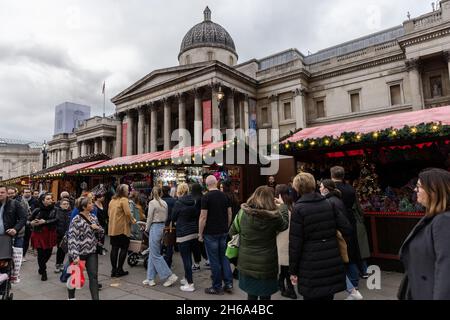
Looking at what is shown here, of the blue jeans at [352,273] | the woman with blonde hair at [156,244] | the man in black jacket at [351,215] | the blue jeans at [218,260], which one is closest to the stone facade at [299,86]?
the woman with blonde hair at [156,244]

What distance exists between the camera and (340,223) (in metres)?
3.51

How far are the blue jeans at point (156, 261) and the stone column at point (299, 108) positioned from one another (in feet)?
84.3

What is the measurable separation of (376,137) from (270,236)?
5268mm

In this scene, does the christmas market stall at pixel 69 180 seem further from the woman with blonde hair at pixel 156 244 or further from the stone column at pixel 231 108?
the stone column at pixel 231 108

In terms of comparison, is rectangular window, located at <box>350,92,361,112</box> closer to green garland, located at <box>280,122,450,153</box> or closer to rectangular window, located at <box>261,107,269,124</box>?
rectangular window, located at <box>261,107,269,124</box>

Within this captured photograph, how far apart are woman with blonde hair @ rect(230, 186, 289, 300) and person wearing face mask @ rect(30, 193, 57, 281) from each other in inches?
202

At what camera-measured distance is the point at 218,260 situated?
5.20m

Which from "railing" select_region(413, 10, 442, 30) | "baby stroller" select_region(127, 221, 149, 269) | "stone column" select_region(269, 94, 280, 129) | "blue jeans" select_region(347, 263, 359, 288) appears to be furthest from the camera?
"stone column" select_region(269, 94, 280, 129)

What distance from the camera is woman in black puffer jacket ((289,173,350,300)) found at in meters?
3.10

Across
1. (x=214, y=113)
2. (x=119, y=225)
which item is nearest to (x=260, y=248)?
(x=119, y=225)

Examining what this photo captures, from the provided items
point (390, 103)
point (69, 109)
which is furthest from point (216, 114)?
point (69, 109)

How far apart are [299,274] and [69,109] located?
13146 centimetres

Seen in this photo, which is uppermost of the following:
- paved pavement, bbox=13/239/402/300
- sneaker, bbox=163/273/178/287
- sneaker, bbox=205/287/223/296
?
sneaker, bbox=163/273/178/287

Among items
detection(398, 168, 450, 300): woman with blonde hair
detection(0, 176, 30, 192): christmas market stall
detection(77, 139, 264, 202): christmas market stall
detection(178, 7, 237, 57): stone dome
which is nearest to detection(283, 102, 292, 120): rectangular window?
detection(178, 7, 237, 57): stone dome
